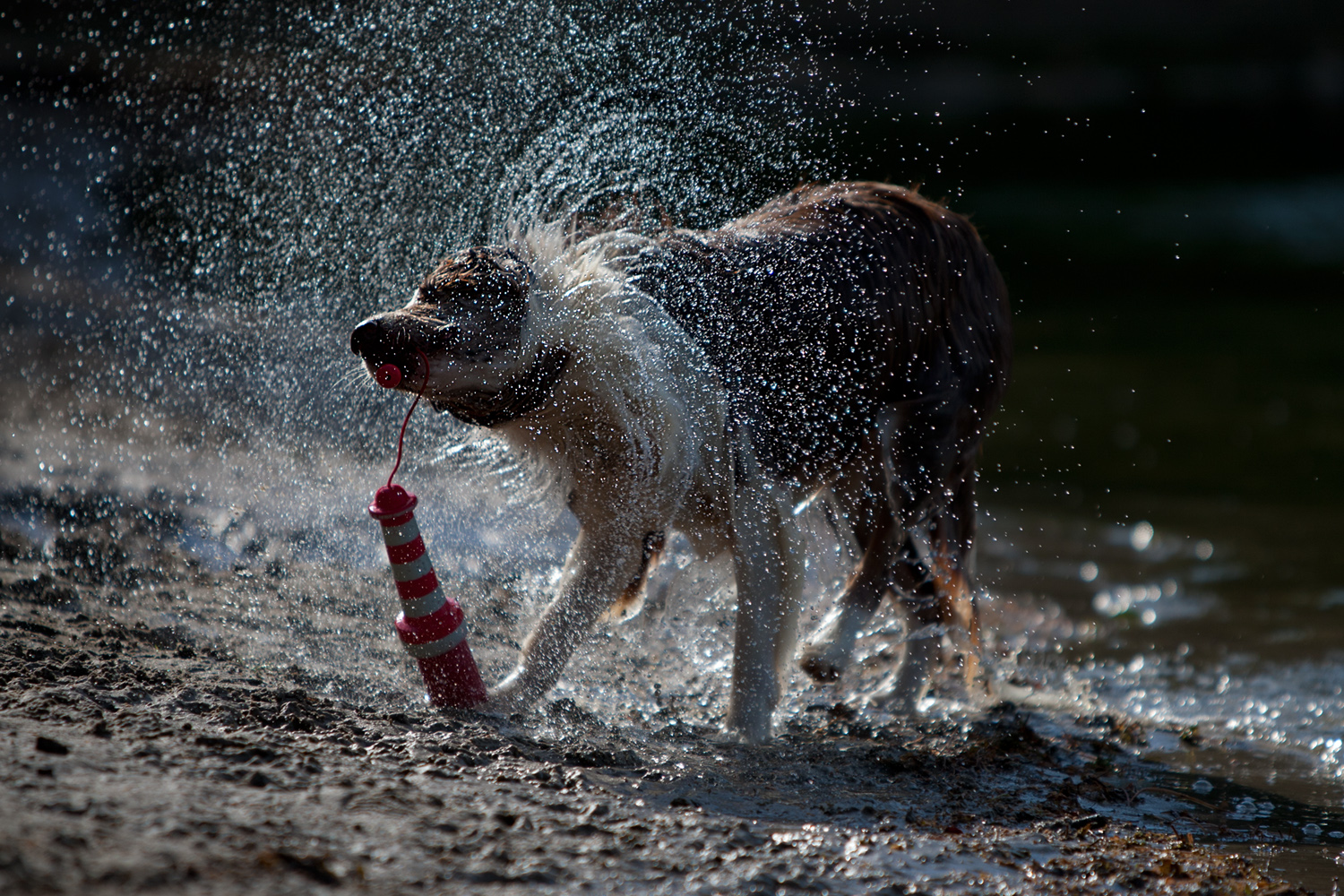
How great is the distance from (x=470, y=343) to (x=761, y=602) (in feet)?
4.38

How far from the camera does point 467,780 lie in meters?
2.78

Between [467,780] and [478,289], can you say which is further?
[478,289]

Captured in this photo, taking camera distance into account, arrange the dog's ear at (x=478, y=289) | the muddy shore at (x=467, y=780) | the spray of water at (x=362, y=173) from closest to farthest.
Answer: the muddy shore at (x=467, y=780), the dog's ear at (x=478, y=289), the spray of water at (x=362, y=173)

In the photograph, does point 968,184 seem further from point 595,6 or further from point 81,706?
point 81,706

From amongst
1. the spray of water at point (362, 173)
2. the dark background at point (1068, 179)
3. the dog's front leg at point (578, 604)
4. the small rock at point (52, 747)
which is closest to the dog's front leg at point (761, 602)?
the dog's front leg at point (578, 604)

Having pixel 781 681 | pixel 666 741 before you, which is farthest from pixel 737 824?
pixel 781 681

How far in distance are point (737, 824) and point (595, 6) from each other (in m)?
4.53

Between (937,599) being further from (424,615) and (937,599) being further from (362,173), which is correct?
(362,173)

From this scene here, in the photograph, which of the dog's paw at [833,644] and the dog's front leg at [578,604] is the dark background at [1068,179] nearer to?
the dog's paw at [833,644]

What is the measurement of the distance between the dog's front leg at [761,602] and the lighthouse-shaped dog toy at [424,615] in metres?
0.86

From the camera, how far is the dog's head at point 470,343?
116 inches

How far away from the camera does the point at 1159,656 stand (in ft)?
17.8

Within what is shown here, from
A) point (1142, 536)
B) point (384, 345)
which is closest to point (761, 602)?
point (384, 345)

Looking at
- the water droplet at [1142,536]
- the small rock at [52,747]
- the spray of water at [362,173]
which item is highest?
the spray of water at [362,173]
